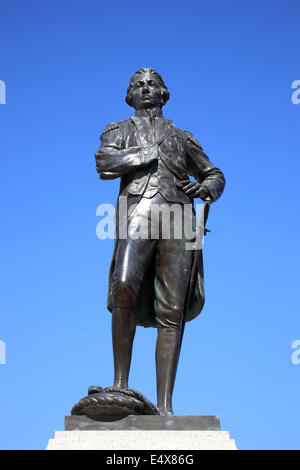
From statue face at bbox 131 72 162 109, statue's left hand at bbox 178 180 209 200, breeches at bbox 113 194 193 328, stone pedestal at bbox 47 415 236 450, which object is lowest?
stone pedestal at bbox 47 415 236 450

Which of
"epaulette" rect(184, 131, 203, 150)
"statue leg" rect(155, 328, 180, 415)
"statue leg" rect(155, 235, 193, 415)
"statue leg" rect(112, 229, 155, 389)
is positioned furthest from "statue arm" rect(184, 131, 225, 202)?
"statue leg" rect(155, 328, 180, 415)

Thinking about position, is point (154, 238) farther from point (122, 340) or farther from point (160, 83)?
point (160, 83)

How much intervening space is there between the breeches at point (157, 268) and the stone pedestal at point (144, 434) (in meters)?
1.28

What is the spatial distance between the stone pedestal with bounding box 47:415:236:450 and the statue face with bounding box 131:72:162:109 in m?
3.89

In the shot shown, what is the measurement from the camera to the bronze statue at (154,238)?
345 inches

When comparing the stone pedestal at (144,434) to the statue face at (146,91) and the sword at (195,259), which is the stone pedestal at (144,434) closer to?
the sword at (195,259)

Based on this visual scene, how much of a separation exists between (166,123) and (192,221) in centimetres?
129

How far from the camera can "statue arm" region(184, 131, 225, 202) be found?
9.89 meters

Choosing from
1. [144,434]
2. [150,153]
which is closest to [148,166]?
[150,153]

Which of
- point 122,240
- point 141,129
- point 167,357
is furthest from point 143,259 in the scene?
point 141,129

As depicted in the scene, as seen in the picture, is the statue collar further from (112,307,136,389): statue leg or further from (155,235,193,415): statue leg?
(112,307,136,389): statue leg

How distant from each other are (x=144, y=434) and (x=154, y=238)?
7.41 feet

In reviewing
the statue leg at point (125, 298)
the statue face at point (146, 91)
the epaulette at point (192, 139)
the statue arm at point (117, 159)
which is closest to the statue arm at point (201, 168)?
the epaulette at point (192, 139)
